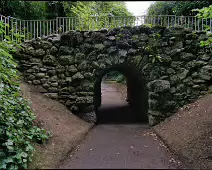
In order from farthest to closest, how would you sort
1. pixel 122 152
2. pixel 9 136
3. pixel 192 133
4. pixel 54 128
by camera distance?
pixel 54 128 → pixel 192 133 → pixel 122 152 → pixel 9 136

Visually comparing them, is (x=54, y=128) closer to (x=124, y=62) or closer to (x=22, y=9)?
(x=124, y=62)

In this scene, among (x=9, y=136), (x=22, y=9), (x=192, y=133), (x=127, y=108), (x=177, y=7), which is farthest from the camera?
(x=127, y=108)

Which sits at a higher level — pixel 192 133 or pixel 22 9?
pixel 22 9

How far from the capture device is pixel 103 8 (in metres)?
15.4

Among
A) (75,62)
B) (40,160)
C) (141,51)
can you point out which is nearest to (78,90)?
(75,62)

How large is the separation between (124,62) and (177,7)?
18.8 ft

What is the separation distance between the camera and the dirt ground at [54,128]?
3440mm

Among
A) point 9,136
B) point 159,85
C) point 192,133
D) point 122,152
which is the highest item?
point 159,85

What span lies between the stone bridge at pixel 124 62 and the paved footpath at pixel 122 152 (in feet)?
3.71

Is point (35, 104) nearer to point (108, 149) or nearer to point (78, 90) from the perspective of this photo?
point (78, 90)

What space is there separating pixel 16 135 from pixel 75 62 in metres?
3.67

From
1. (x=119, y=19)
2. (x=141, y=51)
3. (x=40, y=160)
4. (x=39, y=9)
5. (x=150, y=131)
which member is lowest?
(x=150, y=131)

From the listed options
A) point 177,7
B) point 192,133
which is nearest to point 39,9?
point 177,7

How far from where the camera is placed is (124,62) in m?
6.40
